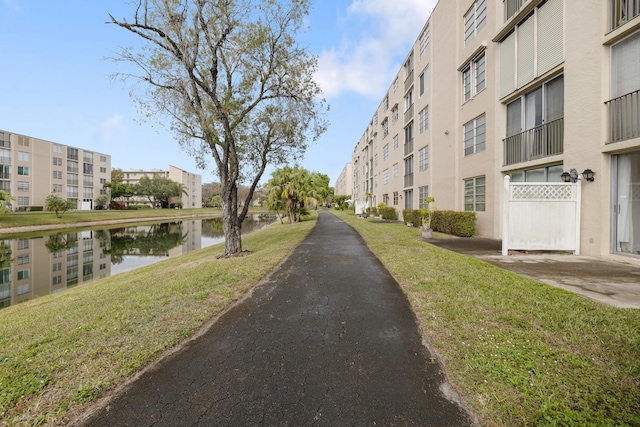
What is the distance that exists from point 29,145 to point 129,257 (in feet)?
180

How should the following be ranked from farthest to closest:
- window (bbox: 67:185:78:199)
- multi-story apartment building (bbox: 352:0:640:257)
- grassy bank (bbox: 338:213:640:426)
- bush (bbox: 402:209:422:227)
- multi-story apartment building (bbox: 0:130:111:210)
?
1. window (bbox: 67:185:78:199)
2. multi-story apartment building (bbox: 0:130:111:210)
3. bush (bbox: 402:209:422:227)
4. multi-story apartment building (bbox: 352:0:640:257)
5. grassy bank (bbox: 338:213:640:426)

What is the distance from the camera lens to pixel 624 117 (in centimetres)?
751

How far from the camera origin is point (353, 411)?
240 centimetres

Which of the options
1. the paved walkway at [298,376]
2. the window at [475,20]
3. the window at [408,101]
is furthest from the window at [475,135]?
the paved walkway at [298,376]

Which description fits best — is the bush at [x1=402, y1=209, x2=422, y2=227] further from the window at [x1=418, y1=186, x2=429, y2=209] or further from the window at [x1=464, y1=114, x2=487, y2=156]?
the window at [x1=464, y1=114, x2=487, y2=156]

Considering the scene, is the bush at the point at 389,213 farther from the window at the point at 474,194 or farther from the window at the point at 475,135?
the window at the point at 475,135

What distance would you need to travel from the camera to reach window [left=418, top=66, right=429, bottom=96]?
2091cm

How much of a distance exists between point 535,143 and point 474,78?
6.13 m

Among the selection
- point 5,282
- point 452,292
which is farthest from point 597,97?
point 5,282

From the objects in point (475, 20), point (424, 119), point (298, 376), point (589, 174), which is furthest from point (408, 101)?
point (298, 376)

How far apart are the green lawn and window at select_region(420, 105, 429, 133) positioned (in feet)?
58.0

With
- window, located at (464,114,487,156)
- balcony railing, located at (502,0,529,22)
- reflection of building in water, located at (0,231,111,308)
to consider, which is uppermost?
balcony railing, located at (502,0,529,22)

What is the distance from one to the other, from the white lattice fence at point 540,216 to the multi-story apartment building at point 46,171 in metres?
65.4

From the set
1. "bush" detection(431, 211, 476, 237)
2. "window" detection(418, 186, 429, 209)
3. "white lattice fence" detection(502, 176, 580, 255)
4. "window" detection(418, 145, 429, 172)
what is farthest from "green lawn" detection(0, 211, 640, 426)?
"window" detection(418, 145, 429, 172)
